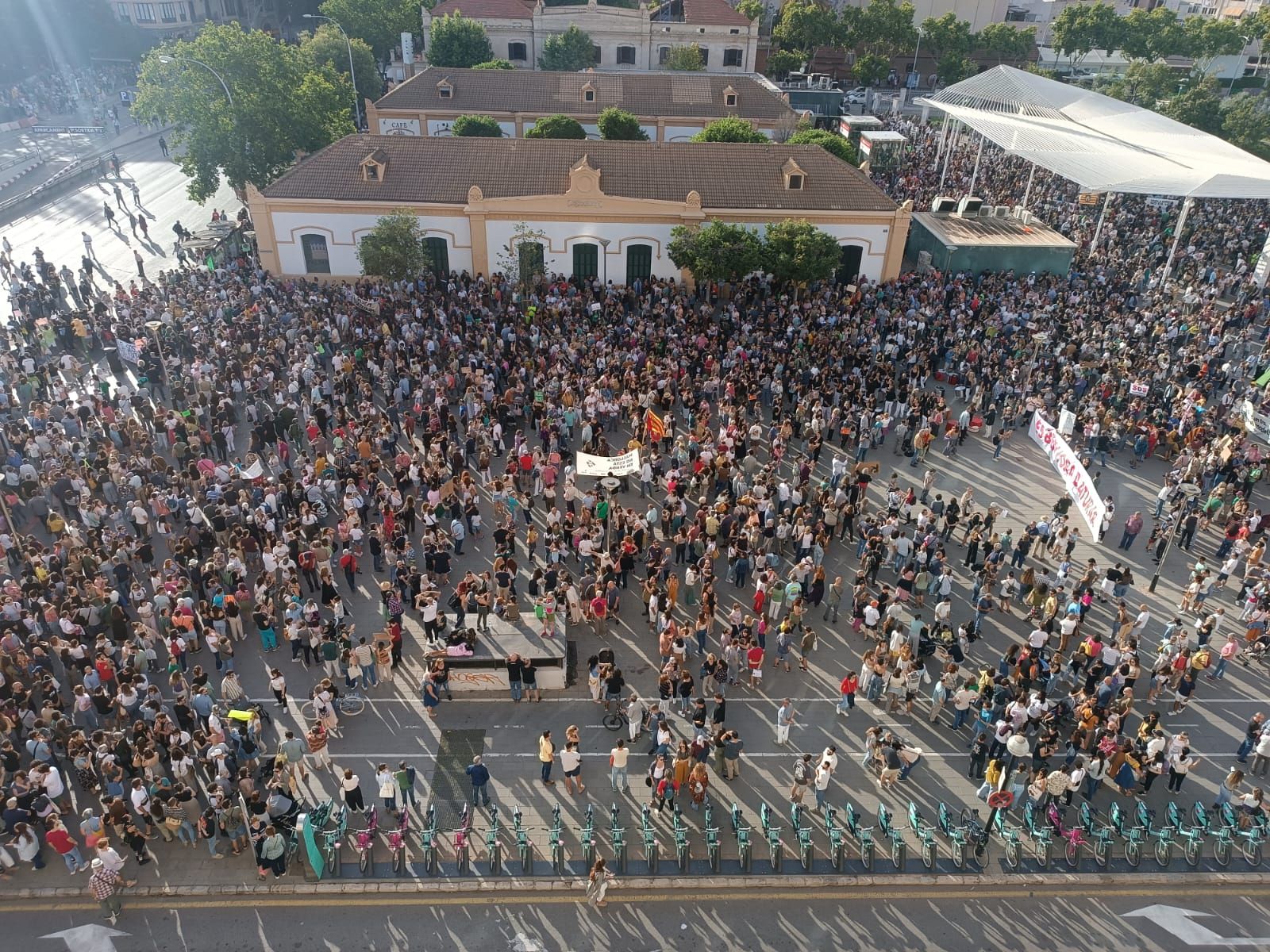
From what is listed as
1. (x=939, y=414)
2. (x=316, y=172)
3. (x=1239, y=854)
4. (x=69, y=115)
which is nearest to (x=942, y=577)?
(x=1239, y=854)

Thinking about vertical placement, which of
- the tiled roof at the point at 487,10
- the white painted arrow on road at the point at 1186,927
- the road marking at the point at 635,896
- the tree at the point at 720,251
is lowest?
the road marking at the point at 635,896

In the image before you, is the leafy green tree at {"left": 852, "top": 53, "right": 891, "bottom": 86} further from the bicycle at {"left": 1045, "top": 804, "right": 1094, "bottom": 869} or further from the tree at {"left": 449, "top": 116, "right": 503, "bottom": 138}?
the bicycle at {"left": 1045, "top": 804, "right": 1094, "bottom": 869}

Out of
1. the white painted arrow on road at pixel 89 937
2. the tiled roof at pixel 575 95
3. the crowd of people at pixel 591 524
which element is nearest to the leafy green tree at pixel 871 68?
the tiled roof at pixel 575 95

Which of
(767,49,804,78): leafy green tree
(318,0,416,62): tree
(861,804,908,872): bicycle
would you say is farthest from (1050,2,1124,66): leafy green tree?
(861,804,908,872): bicycle

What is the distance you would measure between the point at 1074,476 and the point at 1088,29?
8679cm

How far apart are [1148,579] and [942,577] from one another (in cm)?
638

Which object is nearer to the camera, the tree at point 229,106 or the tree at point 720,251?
the tree at point 720,251

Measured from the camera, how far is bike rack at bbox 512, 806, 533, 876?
1469 centimetres

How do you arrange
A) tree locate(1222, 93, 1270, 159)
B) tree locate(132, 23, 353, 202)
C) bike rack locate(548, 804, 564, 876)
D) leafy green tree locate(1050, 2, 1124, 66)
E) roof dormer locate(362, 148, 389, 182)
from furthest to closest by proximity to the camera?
leafy green tree locate(1050, 2, 1124, 66)
tree locate(1222, 93, 1270, 159)
tree locate(132, 23, 353, 202)
roof dormer locate(362, 148, 389, 182)
bike rack locate(548, 804, 564, 876)

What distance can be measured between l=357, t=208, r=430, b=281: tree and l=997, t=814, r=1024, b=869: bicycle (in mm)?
29382

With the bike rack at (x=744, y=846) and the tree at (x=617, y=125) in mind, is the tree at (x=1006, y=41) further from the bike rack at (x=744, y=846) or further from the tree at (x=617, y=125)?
the bike rack at (x=744, y=846)

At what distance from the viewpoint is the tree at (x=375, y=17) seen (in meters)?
79.8

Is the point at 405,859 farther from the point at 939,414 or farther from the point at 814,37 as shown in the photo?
the point at 814,37

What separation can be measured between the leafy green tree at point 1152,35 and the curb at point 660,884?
96303mm
